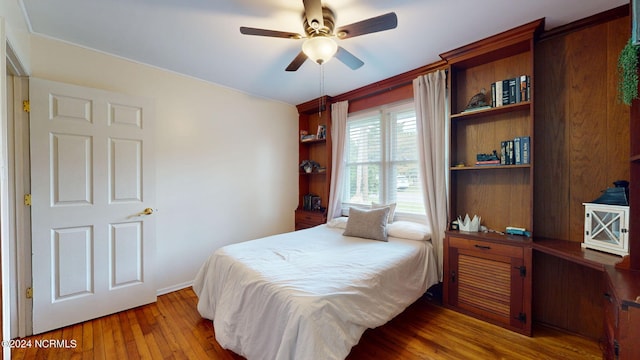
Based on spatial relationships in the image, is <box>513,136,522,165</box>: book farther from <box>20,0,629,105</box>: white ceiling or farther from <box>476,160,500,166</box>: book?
<box>20,0,629,105</box>: white ceiling

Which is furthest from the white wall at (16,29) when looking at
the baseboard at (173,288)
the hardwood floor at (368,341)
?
the baseboard at (173,288)

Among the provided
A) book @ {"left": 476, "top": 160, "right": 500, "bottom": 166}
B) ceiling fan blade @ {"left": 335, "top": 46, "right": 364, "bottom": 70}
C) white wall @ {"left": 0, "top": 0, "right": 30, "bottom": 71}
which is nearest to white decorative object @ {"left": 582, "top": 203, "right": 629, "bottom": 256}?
book @ {"left": 476, "top": 160, "right": 500, "bottom": 166}

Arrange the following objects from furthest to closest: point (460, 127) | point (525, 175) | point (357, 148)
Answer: point (357, 148)
point (460, 127)
point (525, 175)

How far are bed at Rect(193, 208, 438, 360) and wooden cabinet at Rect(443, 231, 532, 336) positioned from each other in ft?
0.69

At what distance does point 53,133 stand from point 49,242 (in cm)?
91

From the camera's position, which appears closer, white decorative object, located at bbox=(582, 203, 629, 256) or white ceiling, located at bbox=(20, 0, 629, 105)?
white decorative object, located at bbox=(582, 203, 629, 256)

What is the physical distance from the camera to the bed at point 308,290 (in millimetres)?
1367

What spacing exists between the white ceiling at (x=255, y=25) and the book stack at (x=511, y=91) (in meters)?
0.42

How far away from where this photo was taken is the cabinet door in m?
2.02

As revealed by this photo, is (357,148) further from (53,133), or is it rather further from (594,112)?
(53,133)

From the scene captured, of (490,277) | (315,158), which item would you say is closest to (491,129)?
(490,277)

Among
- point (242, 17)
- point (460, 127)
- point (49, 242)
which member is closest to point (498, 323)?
point (460, 127)

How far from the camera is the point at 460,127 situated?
2.58 metres

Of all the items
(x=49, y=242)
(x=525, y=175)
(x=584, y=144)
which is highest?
(x=584, y=144)
